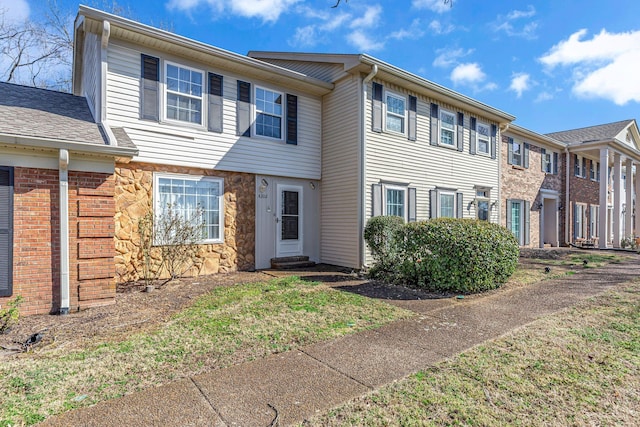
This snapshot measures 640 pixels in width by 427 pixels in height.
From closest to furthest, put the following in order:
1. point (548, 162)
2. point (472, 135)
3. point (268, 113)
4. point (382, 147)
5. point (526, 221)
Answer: point (268, 113) → point (382, 147) → point (472, 135) → point (526, 221) → point (548, 162)

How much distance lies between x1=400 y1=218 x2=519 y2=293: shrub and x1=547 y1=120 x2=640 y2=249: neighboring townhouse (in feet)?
40.0

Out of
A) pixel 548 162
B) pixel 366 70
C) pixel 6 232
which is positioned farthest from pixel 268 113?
pixel 548 162

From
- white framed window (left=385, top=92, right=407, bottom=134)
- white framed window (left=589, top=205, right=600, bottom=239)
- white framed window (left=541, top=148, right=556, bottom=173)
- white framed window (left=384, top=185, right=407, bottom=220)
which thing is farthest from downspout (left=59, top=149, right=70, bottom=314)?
white framed window (left=589, top=205, right=600, bottom=239)

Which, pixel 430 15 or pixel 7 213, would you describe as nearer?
pixel 7 213

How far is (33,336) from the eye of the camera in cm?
395

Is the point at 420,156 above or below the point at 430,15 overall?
below

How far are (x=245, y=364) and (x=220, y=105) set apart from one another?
6.42 meters

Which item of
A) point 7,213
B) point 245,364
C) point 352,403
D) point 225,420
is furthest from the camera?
point 7,213

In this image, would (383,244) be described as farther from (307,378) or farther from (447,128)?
(447,128)

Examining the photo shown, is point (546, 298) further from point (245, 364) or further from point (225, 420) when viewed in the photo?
point (225, 420)

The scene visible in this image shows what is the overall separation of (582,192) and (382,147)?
15160mm

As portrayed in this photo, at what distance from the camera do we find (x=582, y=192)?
18.2 metres

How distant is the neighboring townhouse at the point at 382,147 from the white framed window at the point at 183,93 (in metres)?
3.60

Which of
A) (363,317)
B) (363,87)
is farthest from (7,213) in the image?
(363,87)
